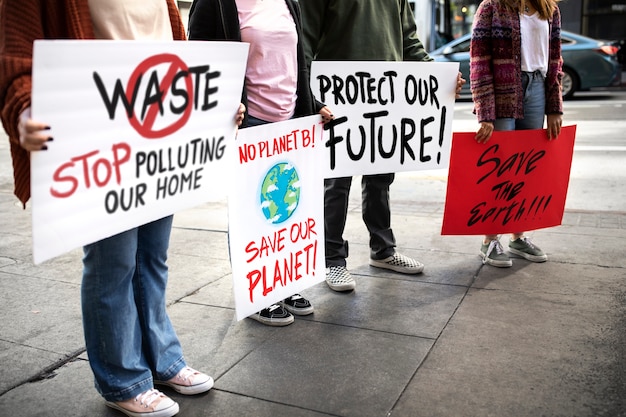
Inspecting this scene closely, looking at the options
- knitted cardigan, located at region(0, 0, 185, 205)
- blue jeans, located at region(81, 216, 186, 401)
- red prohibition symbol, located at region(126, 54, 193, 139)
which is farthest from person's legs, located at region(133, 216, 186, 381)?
knitted cardigan, located at region(0, 0, 185, 205)

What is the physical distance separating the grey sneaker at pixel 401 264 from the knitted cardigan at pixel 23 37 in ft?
8.32

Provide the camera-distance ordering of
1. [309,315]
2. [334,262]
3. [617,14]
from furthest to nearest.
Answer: [617,14] < [334,262] < [309,315]

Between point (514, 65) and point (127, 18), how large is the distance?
256 cm

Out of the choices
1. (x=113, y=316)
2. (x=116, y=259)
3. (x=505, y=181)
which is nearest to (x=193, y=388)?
(x=113, y=316)

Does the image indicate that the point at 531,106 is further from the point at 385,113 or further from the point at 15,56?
the point at 15,56

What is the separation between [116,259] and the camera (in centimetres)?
236

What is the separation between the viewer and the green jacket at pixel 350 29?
3785mm

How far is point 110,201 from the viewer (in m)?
2.24

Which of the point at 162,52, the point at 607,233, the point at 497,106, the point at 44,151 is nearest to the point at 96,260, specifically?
the point at 44,151

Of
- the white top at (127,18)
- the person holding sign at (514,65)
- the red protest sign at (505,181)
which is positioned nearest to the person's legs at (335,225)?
the red protest sign at (505,181)

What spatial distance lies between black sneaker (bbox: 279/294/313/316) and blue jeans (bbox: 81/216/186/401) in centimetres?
87

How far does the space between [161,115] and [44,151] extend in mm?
503

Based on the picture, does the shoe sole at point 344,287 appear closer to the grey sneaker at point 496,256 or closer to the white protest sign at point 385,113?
the white protest sign at point 385,113

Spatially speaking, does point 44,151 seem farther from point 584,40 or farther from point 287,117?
point 584,40
